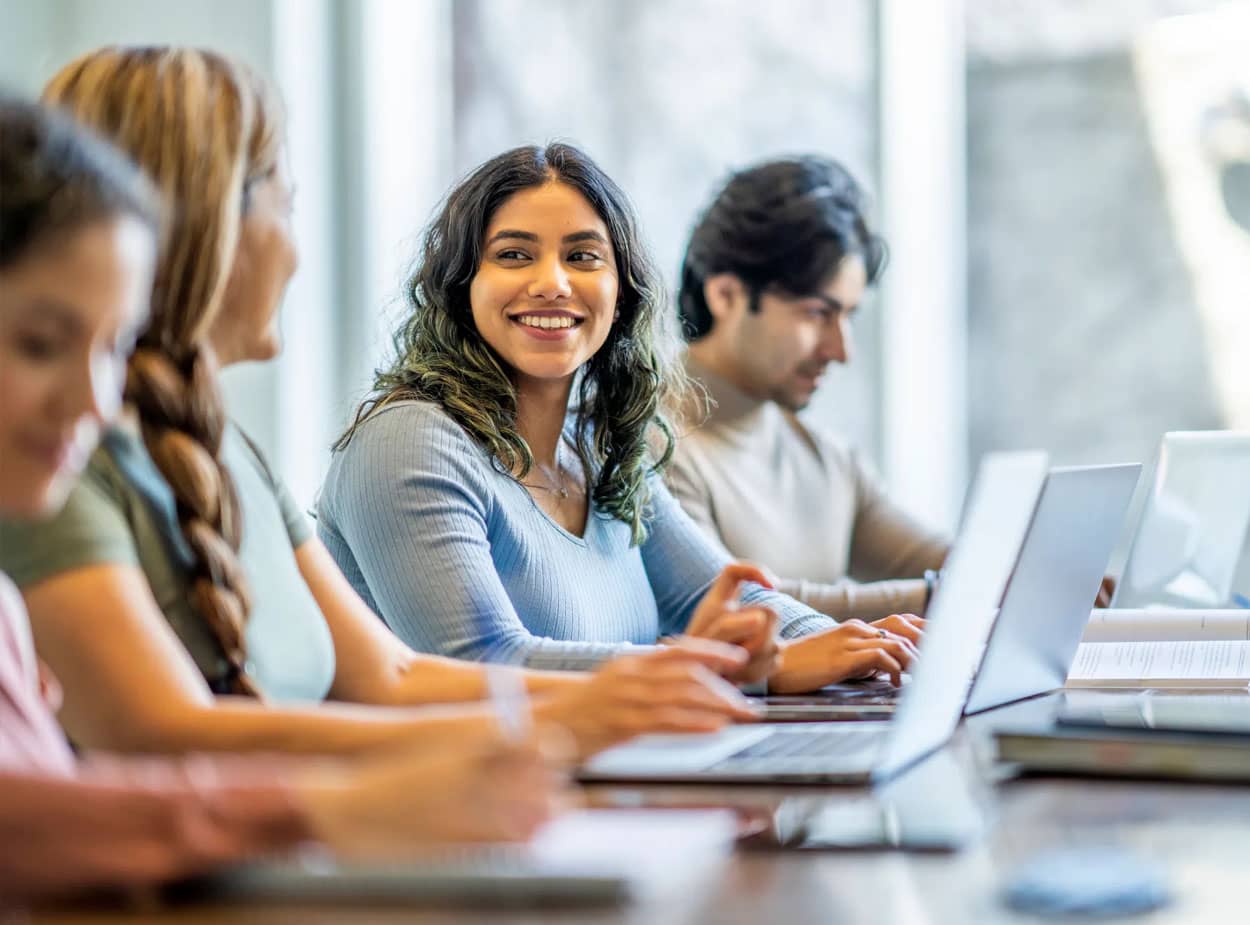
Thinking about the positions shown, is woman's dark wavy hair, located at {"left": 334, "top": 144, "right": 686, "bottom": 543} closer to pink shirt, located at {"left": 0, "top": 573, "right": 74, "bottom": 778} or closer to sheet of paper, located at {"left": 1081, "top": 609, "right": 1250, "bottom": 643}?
sheet of paper, located at {"left": 1081, "top": 609, "right": 1250, "bottom": 643}

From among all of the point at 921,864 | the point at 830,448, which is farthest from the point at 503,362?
the point at 921,864

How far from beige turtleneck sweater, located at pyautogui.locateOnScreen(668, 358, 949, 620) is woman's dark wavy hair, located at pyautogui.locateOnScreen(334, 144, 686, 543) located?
0.51m

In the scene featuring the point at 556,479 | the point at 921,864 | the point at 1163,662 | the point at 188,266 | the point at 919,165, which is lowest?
the point at 1163,662

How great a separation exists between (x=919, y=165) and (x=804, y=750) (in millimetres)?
2673

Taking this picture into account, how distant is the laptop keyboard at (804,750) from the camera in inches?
48.5

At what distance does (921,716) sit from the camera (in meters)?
1.24

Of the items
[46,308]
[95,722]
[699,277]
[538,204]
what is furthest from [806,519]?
[46,308]

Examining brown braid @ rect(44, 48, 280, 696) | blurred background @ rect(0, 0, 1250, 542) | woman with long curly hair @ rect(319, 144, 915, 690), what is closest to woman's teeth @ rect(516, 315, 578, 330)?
woman with long curly hair @ rect(319, 144, 915, 690)

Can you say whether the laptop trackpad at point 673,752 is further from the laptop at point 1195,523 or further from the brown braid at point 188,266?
the laptop at point 1195,523

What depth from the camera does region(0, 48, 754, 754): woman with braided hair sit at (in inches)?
43.6

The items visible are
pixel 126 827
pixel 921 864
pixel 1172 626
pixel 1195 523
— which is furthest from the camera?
pixel 1195 523

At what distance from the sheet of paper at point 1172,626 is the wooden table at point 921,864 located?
81cm

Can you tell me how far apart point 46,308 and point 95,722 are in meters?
0.34

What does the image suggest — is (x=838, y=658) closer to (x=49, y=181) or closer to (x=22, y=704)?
(x=22, y=704)
